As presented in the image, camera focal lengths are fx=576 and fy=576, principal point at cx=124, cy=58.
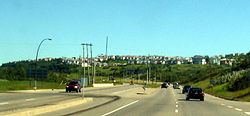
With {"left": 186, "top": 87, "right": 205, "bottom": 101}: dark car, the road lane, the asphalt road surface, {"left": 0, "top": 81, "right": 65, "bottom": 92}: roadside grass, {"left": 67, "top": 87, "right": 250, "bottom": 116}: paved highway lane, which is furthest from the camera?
{"left": 0, "top": 81, "right": 65, "bottom": 92}: roadside grass

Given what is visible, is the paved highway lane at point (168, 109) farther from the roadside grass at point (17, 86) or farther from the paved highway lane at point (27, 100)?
the roadside grass at point (17, 86)

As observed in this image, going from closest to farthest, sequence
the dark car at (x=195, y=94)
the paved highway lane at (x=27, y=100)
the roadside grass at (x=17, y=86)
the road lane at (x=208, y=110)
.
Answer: the road lane at (x=208, y=110)
the paved highway lane at (x=27, y=100)
the dark car at (x=195, y=94)
the roadside grass at (x=17, y=86)

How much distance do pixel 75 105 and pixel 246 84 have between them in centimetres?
4710

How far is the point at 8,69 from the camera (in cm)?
14925

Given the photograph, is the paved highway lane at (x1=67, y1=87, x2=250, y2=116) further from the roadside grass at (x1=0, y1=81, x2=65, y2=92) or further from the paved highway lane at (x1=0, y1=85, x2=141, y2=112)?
the roadside grass at (x1=0, y1=81, x2=65, y2=92)

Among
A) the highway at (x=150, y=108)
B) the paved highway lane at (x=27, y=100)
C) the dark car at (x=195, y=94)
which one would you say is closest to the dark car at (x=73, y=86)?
the paved highway lane at (x=27, y=100)

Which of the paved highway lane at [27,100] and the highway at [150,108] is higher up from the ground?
the paved highway lane at [27,100]

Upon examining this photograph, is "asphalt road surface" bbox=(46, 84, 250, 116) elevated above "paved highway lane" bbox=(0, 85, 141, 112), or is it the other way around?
"paved highway lane" bbox=(0, 85, 141, 112)

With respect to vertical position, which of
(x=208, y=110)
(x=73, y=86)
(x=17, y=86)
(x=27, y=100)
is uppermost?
(x=73, y=86)

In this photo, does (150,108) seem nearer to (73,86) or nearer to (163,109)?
(163,109)

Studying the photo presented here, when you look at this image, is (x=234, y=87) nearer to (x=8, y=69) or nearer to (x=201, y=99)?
(x=201, y=99)

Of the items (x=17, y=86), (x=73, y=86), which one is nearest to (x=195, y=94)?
(x=73, y=86)

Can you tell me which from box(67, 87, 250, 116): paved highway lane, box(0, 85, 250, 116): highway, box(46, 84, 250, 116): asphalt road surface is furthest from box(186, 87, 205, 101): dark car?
box(67, 87, 250, 116): paved highway lane

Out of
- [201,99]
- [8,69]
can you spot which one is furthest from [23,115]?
[8,69]
